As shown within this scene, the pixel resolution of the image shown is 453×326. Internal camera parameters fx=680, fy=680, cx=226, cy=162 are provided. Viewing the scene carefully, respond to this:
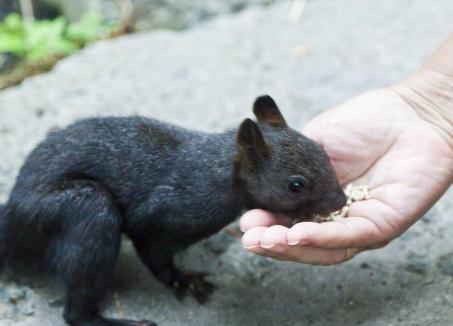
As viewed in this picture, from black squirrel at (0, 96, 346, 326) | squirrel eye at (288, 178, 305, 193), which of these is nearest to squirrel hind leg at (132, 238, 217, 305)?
black squirrel at (0, 96, 346, 326)

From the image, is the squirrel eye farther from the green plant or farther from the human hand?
the green plant

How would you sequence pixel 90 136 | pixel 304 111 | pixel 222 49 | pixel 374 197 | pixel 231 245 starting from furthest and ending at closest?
pixel 222 49 → pixel 304 111 → pixel 231 245 → pixel 90 136 → pixel 374 197

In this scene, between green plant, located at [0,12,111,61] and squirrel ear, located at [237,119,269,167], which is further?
green plant, located at [0,12,111,61]

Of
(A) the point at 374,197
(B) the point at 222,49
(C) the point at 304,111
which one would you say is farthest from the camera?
(B) the point at 222,49

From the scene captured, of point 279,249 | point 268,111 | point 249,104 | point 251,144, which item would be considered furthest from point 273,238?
point 249,104

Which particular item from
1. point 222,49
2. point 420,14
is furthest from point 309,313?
point 420,14

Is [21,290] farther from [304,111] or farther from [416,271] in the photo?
[304,111]

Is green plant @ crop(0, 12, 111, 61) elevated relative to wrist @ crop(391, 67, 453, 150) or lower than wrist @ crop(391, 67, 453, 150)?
lower
